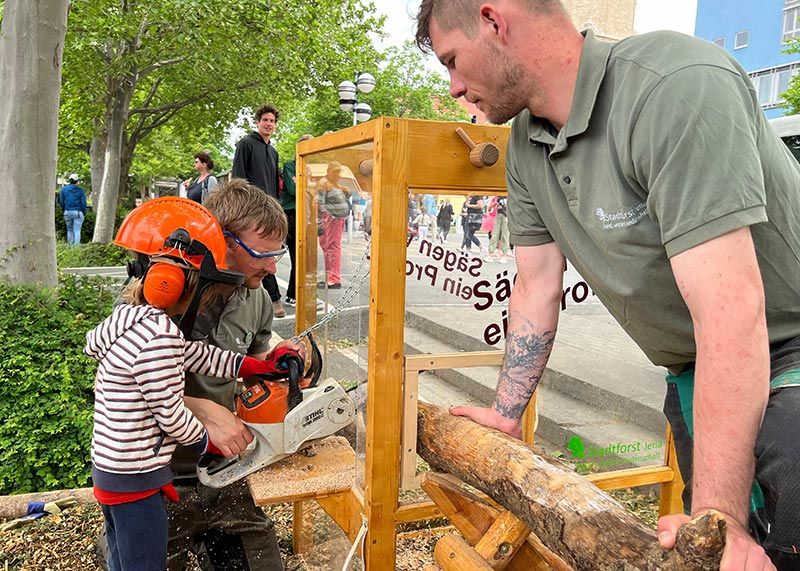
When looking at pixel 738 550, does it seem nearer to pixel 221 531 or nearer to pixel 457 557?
pixel 457 557

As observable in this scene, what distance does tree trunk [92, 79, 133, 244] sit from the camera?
49.0 feet

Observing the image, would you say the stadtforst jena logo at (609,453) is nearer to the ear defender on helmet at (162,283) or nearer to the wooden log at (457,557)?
the wooden log at (457,557)

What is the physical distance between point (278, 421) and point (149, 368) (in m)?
0.49

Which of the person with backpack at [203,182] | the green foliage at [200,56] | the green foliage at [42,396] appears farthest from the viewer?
the green foliage at [200,56]

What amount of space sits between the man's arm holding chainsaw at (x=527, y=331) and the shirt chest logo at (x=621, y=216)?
428mm

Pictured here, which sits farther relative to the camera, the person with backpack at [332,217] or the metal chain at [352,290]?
the person with backpack at [332,217]

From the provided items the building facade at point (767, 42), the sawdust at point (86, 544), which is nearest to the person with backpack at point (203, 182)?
the sawdust at point (86, 544)

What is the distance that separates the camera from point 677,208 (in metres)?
1.21

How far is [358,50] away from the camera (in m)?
15.7

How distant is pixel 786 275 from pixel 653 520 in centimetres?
248

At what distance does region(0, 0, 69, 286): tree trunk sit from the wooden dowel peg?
4.61 metres

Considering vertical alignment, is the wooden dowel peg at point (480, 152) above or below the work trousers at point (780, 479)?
above

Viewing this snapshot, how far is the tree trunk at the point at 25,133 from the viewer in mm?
5309

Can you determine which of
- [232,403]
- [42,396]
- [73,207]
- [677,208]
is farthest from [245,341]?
[73,207]
